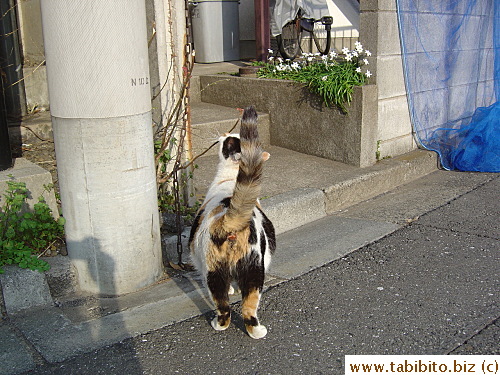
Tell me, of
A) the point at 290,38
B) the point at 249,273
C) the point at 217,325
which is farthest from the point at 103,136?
the point at 290,38

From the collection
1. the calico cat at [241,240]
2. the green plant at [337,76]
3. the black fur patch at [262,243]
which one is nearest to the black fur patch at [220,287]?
the calico cat at [241,240]

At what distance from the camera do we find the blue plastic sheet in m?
6.89

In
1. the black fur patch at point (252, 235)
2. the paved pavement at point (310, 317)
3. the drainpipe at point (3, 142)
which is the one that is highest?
the drainpipe at point (3, 142)

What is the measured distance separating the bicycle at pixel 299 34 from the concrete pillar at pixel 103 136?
20.0 ft

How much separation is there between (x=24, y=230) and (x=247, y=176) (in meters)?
1.96

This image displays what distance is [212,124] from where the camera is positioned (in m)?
6.75

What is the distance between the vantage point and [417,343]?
321 centimetres

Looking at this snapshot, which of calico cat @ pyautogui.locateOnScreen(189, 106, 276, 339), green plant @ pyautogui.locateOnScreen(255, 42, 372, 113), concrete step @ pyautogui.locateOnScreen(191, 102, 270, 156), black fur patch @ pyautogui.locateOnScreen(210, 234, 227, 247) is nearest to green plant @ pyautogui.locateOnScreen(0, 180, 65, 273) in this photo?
calico cat @ pyautogui.locateOnScreen(189, 106, 276, 339)

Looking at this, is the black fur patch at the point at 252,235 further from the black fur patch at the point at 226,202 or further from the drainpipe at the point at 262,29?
the drainpipe at the point at 262,29

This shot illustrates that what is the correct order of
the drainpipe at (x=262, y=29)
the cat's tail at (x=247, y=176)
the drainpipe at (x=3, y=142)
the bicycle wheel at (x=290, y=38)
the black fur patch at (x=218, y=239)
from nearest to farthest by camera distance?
the cat's tail at (x=247, y=176) → the black fur patch at (x=218, y=239) → the drainpipe at (x=3, y=142) → the bicycle wheel at (x=290, y=38) → the drainpipe at (x=262, y=29)

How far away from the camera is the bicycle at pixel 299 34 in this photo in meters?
9.99

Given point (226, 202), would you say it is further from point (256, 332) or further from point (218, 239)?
point (256, 332)

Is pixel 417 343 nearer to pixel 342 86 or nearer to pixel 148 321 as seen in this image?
pixel 148 321

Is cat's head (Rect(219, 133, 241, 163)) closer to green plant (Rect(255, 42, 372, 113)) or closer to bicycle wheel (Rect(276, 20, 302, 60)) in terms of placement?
green plant (Rect(255, 42, 372, 113))
